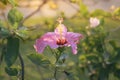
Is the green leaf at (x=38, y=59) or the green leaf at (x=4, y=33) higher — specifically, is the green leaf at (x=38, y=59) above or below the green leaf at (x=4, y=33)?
below

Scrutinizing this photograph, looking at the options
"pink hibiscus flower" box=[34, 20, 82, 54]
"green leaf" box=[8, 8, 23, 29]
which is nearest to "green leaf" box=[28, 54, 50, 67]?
"pink hibiscus flower" box=[34, 20, 82, 54]

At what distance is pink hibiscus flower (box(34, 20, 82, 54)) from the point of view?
1387 mm

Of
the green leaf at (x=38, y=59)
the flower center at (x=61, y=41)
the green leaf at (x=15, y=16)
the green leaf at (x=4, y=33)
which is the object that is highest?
the green leaf at (x=15, y=16)

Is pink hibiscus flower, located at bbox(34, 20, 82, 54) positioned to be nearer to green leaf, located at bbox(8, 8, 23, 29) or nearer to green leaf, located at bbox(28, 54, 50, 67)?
green leaf, located at bbox(28, 54, 50, 67)

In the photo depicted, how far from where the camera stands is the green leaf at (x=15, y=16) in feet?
4.99

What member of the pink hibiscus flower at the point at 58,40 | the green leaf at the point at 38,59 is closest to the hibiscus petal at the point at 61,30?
the pink hibiscus flower at the point at 58,40

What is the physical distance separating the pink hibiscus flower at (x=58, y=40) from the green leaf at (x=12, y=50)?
0.11m

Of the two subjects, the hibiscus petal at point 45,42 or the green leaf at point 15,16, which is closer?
the hibiscus petal at point 45,42

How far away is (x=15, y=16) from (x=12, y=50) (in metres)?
0.16

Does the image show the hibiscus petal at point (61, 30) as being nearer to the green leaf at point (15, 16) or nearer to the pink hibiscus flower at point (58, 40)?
the pink hibiscus flower at point (58, 40)

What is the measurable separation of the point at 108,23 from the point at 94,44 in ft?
11.1

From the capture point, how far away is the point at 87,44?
2.57m

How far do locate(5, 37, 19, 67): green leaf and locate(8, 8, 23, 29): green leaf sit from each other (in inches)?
3.0

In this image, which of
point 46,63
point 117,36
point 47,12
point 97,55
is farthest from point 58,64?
point 47,12
